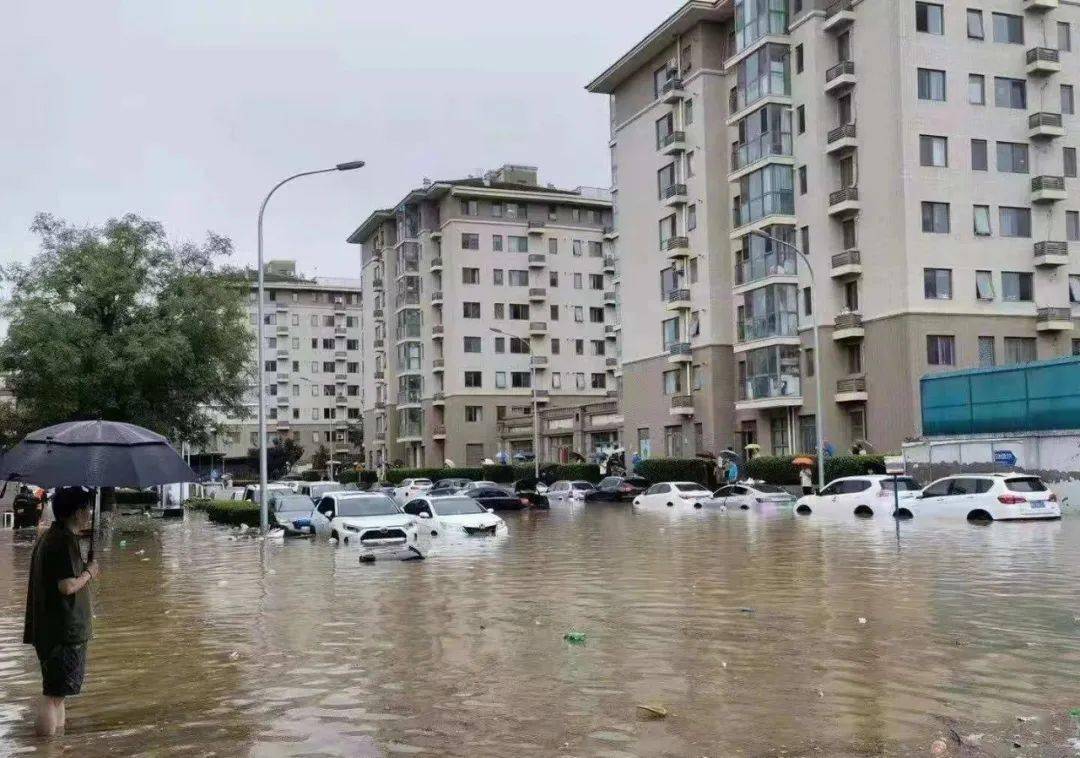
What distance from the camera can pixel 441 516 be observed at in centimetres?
2748

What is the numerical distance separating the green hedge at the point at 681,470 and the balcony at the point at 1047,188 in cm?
1931

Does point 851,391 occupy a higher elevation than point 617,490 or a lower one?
higher

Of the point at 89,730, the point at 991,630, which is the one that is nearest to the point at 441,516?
the point at 991,630

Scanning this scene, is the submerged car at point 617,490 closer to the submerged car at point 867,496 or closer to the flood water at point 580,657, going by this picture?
the submerged car at point 867,496

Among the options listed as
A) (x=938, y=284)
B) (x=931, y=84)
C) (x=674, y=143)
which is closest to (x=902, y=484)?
(x=938, y=284)

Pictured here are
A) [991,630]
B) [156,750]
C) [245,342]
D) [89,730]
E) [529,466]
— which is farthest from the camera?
[529,466]

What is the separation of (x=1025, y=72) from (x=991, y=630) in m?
46.2

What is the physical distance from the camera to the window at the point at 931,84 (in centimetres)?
4912

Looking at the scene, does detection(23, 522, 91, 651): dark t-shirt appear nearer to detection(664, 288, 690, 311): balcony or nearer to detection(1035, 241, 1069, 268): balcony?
detection(1035, 241, 1069, 268): balcony

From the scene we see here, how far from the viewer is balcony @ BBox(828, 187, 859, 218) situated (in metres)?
50.8

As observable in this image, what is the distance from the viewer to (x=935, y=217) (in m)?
49.0

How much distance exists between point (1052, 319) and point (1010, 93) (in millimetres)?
10506

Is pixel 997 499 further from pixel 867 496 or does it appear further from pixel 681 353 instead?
pixel 681 353

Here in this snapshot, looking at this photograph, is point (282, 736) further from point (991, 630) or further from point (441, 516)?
point (441, 516)
